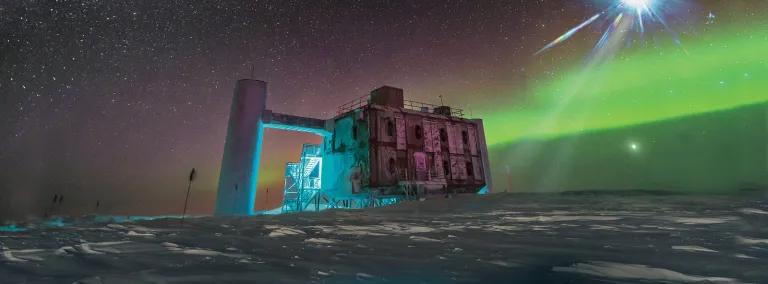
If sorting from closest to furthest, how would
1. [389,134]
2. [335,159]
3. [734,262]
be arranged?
[734,262], [389,134], [335,159]

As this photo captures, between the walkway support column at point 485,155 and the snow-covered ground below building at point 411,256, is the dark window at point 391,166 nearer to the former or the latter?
the walkway support column at point 485,155

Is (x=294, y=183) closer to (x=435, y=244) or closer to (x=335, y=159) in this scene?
(x=335, y=159)

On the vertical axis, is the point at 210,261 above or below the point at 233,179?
below

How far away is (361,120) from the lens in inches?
1171

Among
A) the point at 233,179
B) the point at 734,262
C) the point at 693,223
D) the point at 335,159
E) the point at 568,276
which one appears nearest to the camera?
the point at 568,276

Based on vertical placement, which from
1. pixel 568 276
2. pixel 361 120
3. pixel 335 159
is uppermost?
pixel 361 120

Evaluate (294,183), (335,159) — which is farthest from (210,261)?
(294,183)

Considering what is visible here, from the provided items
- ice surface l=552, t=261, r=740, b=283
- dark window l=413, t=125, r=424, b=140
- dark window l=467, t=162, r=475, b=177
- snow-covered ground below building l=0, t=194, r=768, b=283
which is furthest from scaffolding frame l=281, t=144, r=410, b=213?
ice surface l=552, t=261, r=740, b=283

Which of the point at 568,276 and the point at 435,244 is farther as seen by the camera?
the point at 435,244

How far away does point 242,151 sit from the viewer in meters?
27.8

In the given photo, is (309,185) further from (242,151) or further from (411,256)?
(411,256)

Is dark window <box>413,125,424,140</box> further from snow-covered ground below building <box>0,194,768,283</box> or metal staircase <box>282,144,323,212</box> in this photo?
snow-covered ground below building <box>0,194,768,283</box>

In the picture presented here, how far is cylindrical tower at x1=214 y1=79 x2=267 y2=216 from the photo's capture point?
87.9 feet

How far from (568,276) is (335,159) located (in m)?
30.2
